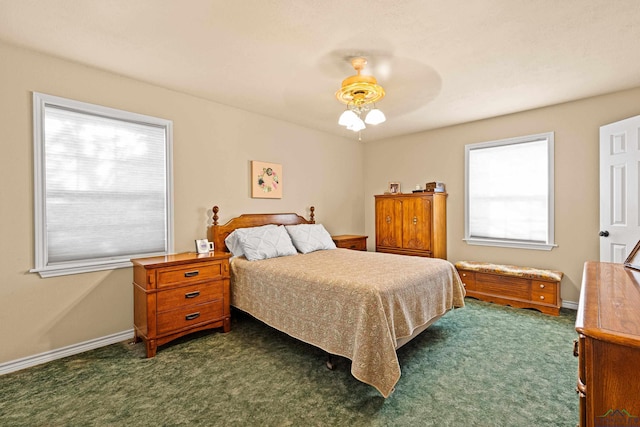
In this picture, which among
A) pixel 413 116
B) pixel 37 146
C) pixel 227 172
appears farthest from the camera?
pixel 413 116

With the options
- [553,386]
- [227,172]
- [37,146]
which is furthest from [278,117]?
[553,386]

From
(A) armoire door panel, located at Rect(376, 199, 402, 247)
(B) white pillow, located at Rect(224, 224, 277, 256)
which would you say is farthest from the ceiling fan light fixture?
(A) armoire door panel, located at Rect(376, 199, 402, 247)

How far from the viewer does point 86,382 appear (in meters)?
2.16

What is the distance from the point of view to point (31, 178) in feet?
7.93

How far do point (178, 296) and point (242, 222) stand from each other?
1.30 metres

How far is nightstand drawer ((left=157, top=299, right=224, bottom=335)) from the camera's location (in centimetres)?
259

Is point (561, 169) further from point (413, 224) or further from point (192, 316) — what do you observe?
point (192, 316)

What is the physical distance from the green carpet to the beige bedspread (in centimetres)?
23

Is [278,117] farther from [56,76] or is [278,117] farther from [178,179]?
[56,76]

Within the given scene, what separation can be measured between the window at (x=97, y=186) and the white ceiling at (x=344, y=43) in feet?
1.61

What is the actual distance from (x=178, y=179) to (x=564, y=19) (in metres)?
3.58

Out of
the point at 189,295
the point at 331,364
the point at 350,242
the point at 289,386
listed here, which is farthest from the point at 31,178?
the point at 350,242

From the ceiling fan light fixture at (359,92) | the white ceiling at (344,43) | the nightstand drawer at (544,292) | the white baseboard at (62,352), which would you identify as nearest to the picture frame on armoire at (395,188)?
the white ceiling at (344,43)

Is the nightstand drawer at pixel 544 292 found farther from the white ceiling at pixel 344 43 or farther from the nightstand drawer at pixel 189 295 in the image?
the nightstand drawer at pixel 189 295
